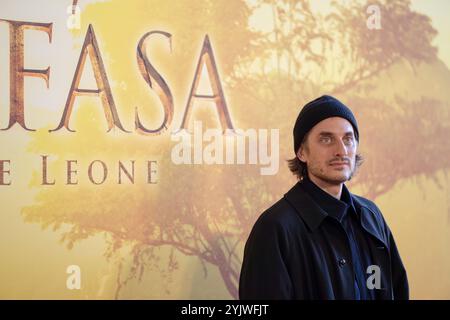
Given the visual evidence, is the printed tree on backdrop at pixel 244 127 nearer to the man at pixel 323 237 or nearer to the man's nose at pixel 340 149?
the man at pixel 323 237

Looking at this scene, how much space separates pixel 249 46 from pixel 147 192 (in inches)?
34.3

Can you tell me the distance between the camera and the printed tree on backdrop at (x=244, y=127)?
2.73m

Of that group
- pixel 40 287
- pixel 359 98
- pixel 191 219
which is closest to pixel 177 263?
pixel 191 219

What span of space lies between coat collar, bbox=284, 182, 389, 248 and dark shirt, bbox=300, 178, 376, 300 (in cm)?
2

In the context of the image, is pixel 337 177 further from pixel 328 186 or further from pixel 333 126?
pixel 333 126

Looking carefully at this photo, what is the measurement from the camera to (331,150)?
6.03 feet

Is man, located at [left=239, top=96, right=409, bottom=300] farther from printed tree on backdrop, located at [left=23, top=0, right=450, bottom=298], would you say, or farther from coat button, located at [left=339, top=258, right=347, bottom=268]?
printed tree on backdrop, located at [left=23, top=0, right=450, bottom=298]

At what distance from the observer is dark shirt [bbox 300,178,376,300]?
1.77 meters

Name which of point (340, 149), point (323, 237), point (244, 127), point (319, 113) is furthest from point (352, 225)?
point (244, 127)

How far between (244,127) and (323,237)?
1223 millimetres

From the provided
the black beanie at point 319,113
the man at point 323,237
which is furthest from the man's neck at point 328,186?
the black beanie at point 319,113

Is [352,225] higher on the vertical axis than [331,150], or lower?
lower

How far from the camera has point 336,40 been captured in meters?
3.06

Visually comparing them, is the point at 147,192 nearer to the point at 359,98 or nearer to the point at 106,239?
the point at 106,239
